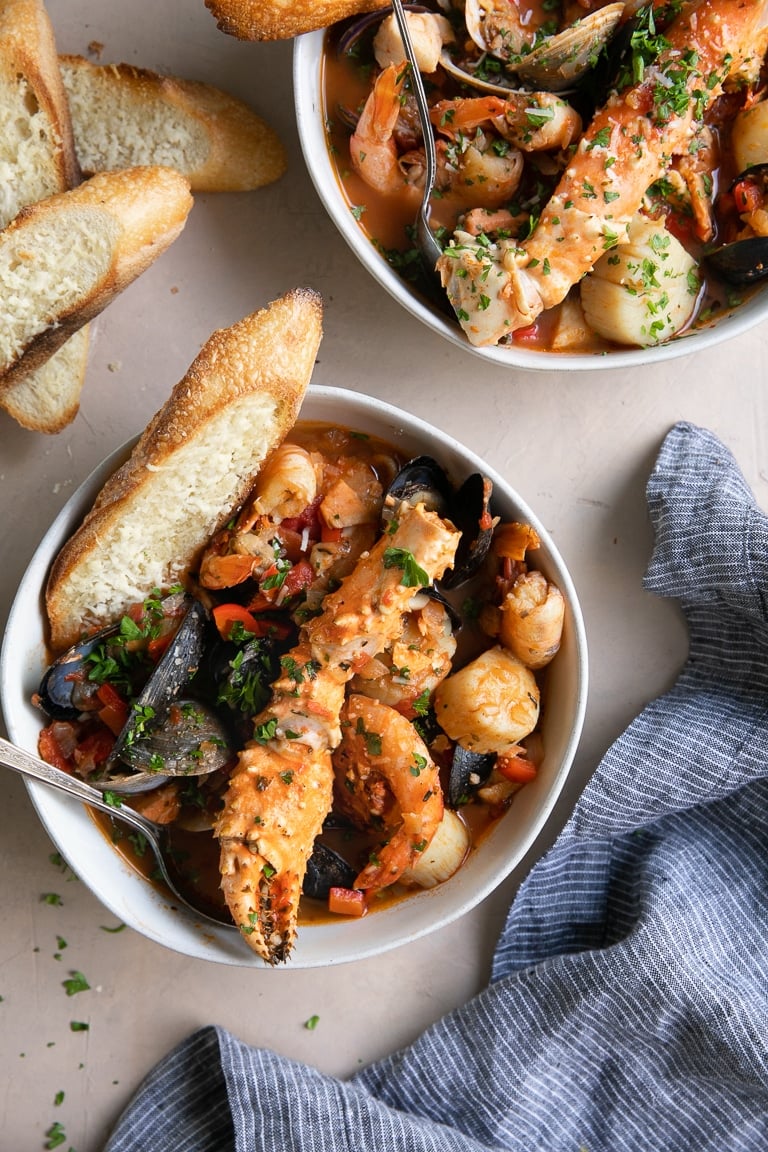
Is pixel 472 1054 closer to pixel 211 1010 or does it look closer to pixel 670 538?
pixel 211 1010

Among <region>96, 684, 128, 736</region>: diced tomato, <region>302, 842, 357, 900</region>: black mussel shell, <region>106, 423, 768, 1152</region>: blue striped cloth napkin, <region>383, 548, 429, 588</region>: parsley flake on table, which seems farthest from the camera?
<region>106, 423, 768, 1152</region>: blue striped cloth napkin

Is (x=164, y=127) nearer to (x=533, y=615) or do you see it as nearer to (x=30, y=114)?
(x=30, y=114)

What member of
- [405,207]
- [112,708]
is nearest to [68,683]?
[112,708]

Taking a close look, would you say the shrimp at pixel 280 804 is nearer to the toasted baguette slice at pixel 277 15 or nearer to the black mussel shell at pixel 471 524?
the black mussel shell at pixel 471 524

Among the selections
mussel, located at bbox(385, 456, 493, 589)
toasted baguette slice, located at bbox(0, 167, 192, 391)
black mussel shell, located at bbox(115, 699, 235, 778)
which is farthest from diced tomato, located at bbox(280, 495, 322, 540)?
toasted baguette slice, located at bbox(0, 167, 192, 391)

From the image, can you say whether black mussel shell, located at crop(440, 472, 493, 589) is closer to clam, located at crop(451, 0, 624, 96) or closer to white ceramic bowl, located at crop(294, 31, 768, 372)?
white ceramic bowl, located at crop(294, 31, 768, 372)

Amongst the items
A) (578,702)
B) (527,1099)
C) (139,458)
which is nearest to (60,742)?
(139,458)
